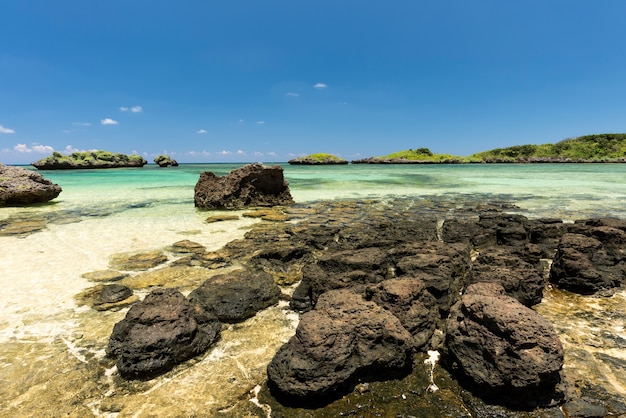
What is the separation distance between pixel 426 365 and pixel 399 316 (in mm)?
596

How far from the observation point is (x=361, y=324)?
3.71 meters

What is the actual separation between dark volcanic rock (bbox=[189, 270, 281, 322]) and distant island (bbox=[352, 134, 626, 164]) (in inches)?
4353

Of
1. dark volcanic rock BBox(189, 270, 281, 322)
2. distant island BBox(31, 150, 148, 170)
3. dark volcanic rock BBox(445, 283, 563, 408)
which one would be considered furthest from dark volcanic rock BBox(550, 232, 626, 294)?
distant island BBox(31, 150, 148, 170)

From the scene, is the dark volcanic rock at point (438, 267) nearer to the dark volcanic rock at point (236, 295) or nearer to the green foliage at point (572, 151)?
the dark volcanic rock at point (236, 295)

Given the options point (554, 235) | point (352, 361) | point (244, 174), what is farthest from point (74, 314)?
point (244, 174)

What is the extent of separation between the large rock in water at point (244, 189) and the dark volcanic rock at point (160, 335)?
11195 mm

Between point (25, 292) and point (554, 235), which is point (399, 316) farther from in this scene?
point (554, 235)

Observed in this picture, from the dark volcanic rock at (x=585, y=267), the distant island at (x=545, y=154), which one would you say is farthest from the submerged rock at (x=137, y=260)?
the distant island at (x=545, y=154)

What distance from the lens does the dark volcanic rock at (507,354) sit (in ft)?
10.3

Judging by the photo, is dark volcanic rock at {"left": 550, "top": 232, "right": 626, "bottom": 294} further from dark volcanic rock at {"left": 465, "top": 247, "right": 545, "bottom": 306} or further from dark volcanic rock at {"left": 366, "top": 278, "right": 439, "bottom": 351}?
dark volcanic rock at {"left": 366, "top": 278, "right": 439, "bottom": 351}

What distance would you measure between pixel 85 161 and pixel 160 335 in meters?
91.2

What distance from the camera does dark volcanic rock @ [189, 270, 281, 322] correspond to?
15.9 feet

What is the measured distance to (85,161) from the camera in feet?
258

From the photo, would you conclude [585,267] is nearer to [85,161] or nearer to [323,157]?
[85,161]
